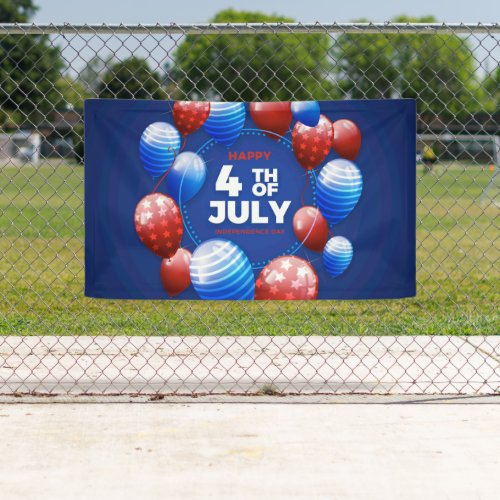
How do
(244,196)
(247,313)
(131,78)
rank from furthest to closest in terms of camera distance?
(131,78)
(247,313)
(244,196)

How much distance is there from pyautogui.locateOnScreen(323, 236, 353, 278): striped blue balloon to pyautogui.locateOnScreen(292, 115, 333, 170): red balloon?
42 centimetres

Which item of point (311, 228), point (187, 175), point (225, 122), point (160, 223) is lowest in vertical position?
point (160, 223)

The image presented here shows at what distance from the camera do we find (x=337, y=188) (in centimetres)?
534

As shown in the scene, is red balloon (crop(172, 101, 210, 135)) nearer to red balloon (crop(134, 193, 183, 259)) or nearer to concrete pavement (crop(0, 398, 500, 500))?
red balloon (crop(134, 193, 183, 259))

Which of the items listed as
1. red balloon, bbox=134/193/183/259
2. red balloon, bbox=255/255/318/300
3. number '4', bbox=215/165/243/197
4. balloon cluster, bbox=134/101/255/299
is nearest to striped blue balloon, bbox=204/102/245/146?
balloon cluster, bbox=134/101/255/299

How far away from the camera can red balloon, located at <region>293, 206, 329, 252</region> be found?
17.5 feet

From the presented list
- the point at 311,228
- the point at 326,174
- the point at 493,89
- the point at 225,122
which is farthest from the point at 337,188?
the point at 493,89

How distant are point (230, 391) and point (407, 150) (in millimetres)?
1635

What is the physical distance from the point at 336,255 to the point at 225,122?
0.92 metres

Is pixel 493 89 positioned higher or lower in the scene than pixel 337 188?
higher

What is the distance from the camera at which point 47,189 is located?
115 ft

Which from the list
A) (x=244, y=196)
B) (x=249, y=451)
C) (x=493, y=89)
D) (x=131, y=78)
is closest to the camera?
(x=249, y=451)

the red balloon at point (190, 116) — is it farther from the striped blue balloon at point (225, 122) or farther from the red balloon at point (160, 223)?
the red balloon at point (160, 223)

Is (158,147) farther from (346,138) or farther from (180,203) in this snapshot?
(346,138)
